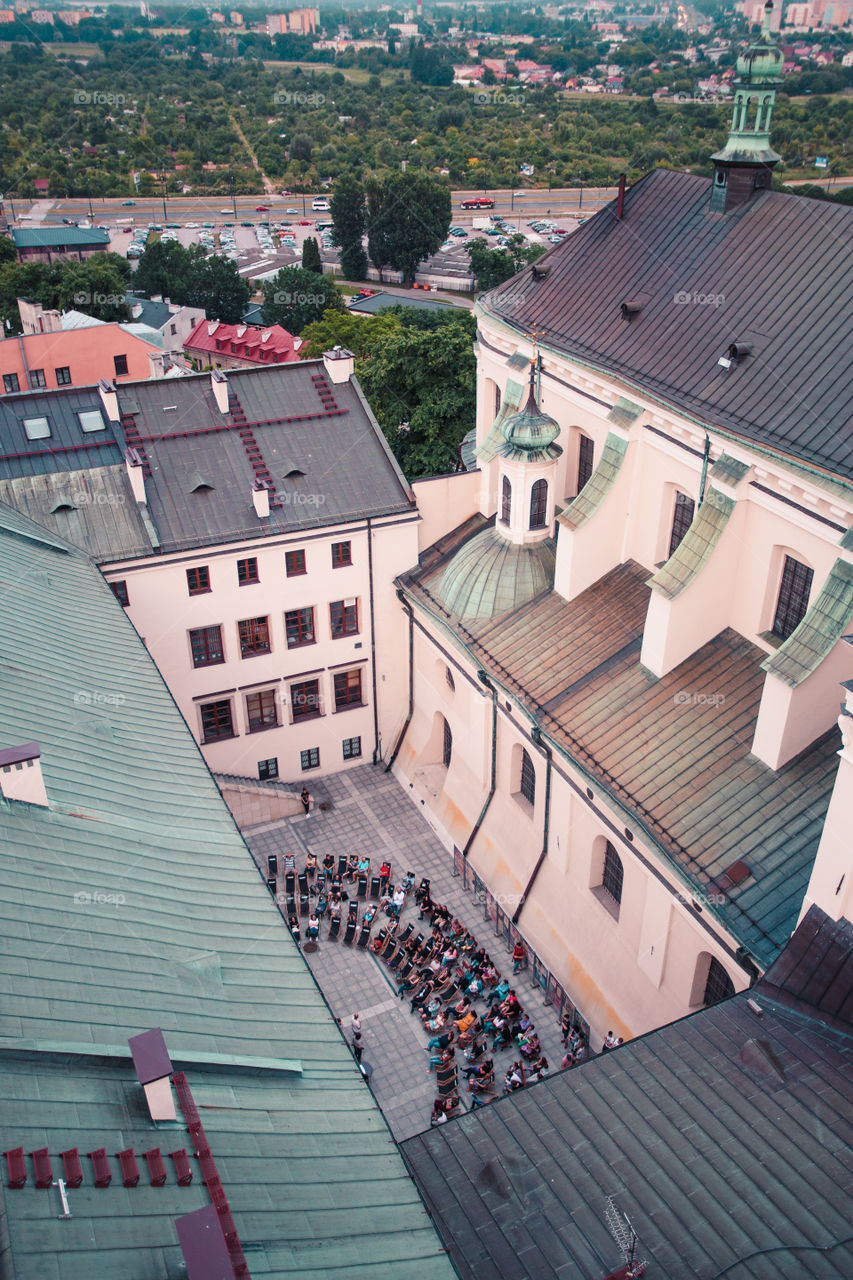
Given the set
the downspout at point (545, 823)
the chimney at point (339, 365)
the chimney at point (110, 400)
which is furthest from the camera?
the chimney at point (339, 365)

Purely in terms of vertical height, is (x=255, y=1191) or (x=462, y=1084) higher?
(x=255, y=1191)

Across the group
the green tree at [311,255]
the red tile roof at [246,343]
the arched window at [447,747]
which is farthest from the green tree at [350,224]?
the arched window at [447,747]

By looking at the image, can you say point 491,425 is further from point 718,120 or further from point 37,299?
point 718,120

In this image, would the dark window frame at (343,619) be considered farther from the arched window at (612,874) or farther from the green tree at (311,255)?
the green tree at (311,255)

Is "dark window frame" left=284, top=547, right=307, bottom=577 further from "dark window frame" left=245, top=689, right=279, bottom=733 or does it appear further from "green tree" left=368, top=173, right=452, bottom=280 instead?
"green tree" left=368, top=173, right=452, bottom=280

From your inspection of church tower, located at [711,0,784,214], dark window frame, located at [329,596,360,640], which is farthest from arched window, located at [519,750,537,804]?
church tower, located at [711,0,784,214]

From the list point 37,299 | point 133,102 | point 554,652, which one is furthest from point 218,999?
point 133,102
